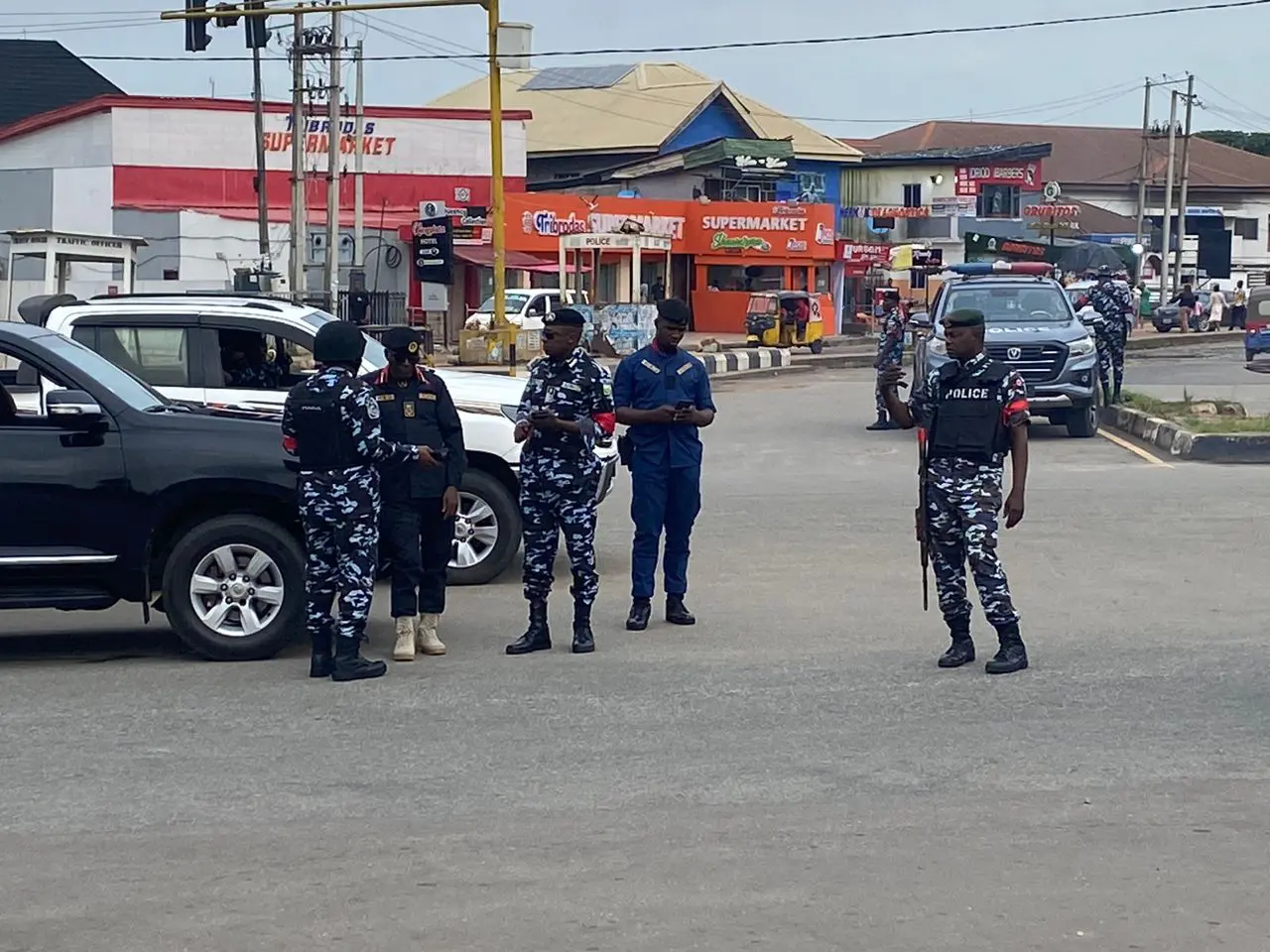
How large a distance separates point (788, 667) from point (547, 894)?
3493 millimetres

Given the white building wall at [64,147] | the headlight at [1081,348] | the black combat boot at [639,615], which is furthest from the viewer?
the white building wall at [64,147]

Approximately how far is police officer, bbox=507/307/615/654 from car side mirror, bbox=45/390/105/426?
204 cm

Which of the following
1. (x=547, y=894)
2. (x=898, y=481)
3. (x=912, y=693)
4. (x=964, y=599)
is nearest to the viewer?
(x=547, y=894)

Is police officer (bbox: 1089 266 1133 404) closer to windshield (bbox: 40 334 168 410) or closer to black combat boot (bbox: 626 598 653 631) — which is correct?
black combat boot (bbox: 626 598 653 631)

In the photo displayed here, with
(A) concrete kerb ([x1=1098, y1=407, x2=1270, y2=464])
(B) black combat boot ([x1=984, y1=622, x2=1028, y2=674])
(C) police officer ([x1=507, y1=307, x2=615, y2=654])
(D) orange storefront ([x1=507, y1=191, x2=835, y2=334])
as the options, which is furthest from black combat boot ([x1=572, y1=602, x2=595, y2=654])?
(D) orange storefront ([x1=507, y1=191, x2=835, y2=334])

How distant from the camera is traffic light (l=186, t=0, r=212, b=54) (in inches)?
915

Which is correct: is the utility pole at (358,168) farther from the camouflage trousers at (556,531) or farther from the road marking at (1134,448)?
the camouflage trousers at (556,531)

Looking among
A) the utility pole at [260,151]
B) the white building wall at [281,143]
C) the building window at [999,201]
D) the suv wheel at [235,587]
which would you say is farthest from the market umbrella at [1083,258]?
the suv wheel at [235,587]

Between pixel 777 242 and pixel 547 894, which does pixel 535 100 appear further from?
pixel 547 894

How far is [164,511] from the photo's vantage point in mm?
8680

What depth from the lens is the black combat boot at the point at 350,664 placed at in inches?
332

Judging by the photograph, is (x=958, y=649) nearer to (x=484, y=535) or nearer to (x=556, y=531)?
(x=556, y=531)

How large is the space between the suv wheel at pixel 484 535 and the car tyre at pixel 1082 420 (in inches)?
448

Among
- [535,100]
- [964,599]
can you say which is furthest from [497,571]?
[535,100]
